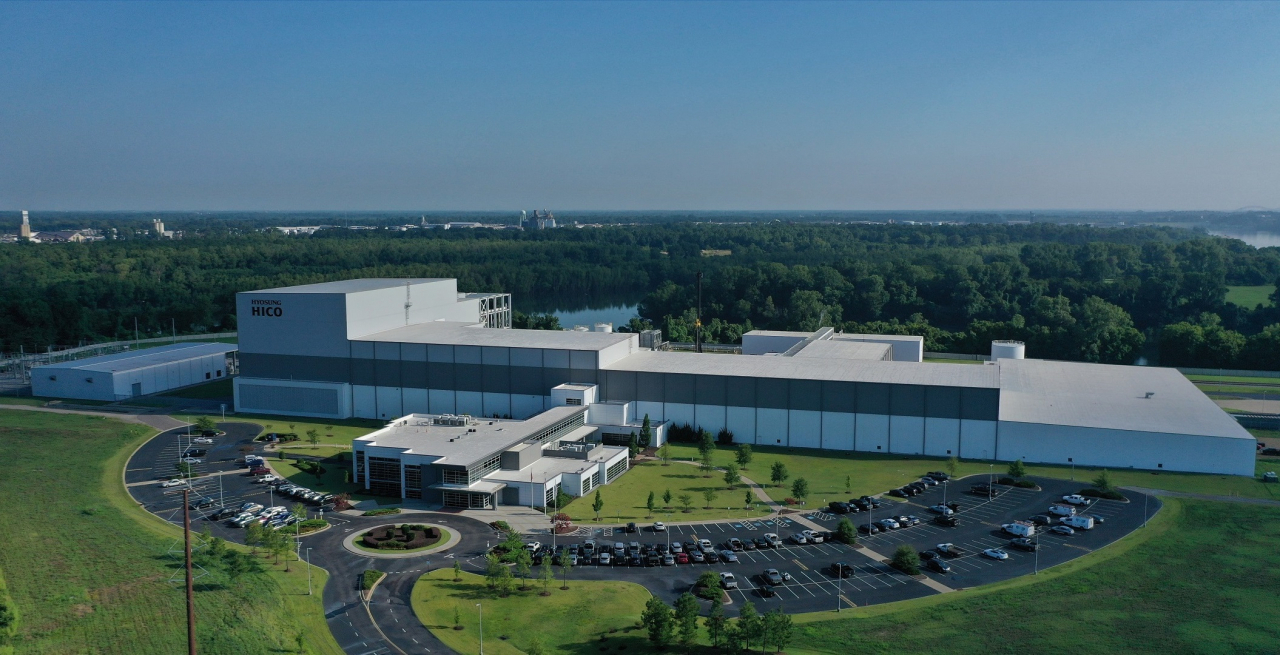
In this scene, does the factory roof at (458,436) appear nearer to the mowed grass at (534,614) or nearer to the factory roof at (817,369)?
the factory roof at (817,369)

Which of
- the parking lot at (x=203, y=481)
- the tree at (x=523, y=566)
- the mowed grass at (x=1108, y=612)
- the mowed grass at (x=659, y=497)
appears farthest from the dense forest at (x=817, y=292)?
the tree at (x=523, y=566)

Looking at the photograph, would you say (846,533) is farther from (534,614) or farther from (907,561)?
(534,614)

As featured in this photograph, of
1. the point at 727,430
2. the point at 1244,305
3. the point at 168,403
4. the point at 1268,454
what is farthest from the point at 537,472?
the point at 1244,305

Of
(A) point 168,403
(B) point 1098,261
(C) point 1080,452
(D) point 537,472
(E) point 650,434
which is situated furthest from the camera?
Result: (B) point 1098,261

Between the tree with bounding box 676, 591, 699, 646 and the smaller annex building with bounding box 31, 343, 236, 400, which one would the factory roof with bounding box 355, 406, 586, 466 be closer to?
the tree with bounding box 676, 591, 699, 646

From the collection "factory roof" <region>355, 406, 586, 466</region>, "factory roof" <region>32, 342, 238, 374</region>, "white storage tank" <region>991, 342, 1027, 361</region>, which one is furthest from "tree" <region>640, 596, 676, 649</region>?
"factory roof" <region>32, 342, 238, 374</region>

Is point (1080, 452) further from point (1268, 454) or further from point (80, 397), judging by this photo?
point (80, 397)

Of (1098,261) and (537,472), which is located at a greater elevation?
(1098,261)
